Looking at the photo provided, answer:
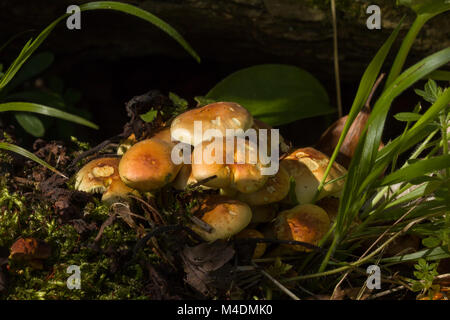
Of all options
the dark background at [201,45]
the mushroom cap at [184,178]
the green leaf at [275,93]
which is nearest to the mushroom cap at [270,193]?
the mushroom cap at [184,178]

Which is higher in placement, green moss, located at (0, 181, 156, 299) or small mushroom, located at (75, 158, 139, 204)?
small mushroom, located at (75, 158, 139, 204)

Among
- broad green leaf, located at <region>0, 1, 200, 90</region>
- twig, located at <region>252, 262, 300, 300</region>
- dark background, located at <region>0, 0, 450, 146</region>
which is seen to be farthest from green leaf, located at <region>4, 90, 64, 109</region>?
twig, located at <region>252, 262, 300, 300</region>

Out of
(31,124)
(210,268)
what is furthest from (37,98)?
(210,268)

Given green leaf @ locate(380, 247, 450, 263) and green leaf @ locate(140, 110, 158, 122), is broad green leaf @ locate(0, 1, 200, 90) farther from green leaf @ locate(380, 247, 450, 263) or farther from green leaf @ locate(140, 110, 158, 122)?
green leaf @ locate(380, 247, 450, 263)

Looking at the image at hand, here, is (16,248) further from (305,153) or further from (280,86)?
(280,86)

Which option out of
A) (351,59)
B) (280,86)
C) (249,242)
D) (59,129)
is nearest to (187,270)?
(249,242)

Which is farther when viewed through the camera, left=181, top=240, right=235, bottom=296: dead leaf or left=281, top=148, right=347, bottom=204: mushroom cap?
left=281, top=148, right=347, bottom=204: mushroom cap

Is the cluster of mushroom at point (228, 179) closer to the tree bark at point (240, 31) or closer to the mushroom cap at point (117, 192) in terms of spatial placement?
the mushroom cap at point (117, 192)

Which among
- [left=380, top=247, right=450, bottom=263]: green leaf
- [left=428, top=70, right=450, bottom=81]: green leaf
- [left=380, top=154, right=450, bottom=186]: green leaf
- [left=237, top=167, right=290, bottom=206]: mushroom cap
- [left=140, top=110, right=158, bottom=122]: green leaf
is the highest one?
[left=428, top=70, right=450, bottom=81]: green leaf
